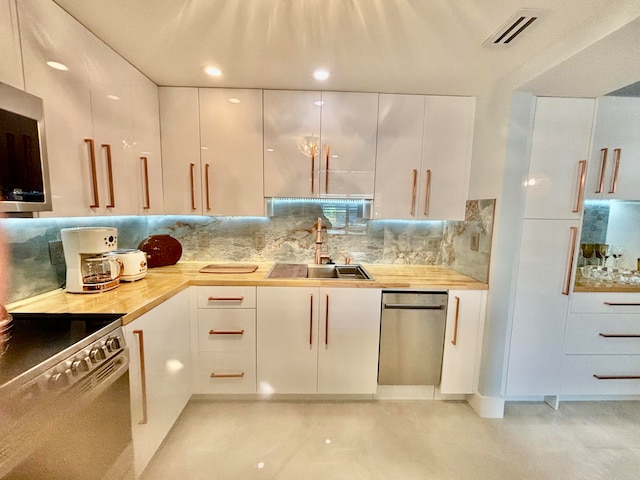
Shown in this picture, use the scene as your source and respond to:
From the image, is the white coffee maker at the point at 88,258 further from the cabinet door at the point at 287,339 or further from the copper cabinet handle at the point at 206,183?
the cabinet door at the point at 287,339

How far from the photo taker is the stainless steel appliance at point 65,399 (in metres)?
0.75

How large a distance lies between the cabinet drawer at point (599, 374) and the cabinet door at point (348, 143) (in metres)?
1.91

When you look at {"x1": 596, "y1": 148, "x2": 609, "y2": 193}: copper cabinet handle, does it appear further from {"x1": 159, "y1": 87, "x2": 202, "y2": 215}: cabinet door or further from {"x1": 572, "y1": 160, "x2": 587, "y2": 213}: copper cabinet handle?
{"x1": 159, "y1": 87, "x2": 202, "y2": 215}: cabinet door

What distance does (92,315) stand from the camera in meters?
1.18

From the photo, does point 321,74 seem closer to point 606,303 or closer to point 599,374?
point 606,303

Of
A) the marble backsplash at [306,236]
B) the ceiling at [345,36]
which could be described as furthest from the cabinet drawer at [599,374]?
the ceiling at [345,36]

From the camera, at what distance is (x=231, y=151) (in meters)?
2.05

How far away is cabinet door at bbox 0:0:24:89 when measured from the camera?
0.98 metres

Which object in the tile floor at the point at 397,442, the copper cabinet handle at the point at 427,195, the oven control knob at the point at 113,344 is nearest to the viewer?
the oven control knob at the point at 113,344

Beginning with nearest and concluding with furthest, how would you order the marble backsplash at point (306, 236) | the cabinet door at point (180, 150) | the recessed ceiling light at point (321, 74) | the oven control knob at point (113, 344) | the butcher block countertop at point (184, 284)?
the oven control knob at point (113, 344) → the butcher block countertop at point (184, 284) → the recessed ceiling light at point (321, 74) → the cabinet door at point (180, 150) → the marble backsplash at point (306, 236)

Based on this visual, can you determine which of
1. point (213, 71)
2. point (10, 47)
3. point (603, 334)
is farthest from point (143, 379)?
point (603, 334)

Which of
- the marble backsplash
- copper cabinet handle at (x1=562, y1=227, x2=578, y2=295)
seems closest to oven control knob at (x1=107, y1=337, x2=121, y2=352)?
the marble backsplash

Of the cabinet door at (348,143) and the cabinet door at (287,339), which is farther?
the cabinet door at (348,143)

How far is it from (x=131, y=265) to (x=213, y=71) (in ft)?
4.41
